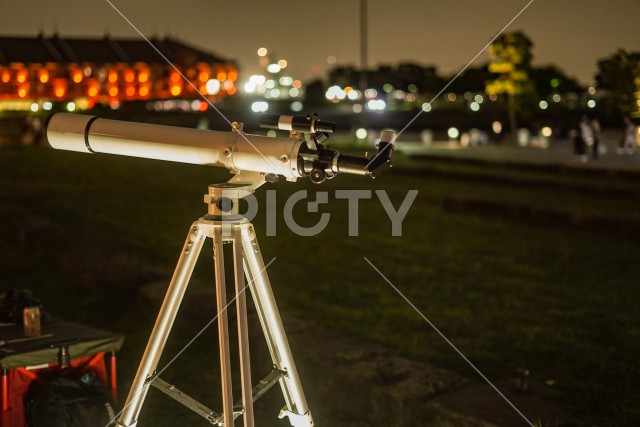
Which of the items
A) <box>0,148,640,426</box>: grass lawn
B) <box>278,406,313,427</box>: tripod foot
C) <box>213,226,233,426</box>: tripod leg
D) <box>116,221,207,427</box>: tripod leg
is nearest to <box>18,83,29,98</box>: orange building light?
<box>0,148,640,426</box>: grass lawn

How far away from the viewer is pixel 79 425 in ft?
11.7

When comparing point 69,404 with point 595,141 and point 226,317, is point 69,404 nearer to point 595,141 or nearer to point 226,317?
point 226,317

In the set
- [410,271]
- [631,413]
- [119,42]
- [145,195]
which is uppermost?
[119,42]

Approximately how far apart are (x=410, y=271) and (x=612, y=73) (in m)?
3.01

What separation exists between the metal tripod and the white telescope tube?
5.3 inches

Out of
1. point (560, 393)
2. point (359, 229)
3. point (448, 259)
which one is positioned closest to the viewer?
point (560, 393)

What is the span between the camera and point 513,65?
27250 millimetres

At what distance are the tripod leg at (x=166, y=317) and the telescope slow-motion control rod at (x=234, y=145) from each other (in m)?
0.32

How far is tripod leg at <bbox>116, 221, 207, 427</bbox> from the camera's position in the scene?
298 cm

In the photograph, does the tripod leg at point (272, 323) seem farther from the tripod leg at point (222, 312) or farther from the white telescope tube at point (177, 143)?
the white telescope tube at point (177, 143)

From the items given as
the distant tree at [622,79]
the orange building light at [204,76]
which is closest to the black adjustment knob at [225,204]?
the distant tree at [622,79]

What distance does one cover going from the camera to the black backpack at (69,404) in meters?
3.54

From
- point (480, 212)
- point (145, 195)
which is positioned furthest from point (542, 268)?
point (145, 195)

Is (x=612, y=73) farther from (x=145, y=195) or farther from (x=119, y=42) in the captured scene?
(x=119, y=42)
